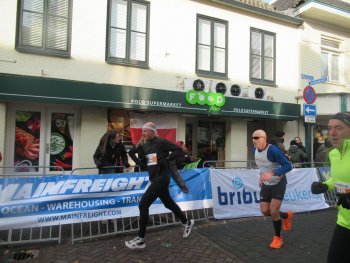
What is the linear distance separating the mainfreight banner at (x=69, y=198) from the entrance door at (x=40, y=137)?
10.8 feet

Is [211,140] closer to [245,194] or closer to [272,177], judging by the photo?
[245,194]

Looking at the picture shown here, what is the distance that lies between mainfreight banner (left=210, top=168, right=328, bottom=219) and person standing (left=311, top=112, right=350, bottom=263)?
12.7 ft

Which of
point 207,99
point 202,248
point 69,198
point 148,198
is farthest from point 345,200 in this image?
point 207,99

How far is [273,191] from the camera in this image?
5301 mm

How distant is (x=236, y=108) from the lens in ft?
A: 37.1

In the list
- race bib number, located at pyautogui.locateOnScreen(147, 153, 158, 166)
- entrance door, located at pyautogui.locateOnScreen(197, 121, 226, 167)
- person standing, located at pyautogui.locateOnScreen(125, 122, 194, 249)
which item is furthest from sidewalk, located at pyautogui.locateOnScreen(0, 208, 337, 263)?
entrance door, located at pyautogui.locateOnScreen(197, 121, 226, 167)

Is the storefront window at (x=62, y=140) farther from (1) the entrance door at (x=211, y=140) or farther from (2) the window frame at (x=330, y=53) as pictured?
(2) the window frame at (x=330, y=53)

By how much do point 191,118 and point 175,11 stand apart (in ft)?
11.9

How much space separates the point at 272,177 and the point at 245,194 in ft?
6.91

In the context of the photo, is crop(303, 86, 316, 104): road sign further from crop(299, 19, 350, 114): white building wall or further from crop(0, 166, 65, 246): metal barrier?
crop(0, 166, 65, 246): metal barrier

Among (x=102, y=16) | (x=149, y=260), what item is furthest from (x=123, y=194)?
(x=102, y=16)

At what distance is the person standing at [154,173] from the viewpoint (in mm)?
5098

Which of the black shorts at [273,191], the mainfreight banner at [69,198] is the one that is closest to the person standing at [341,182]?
the black shorts at [273,191]

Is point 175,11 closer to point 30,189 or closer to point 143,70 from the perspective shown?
point 143,70
